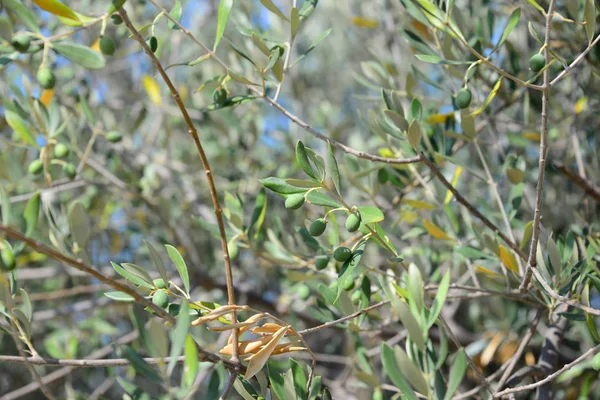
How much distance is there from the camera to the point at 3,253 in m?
0.68

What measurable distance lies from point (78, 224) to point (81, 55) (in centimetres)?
21

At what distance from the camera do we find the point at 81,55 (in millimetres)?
814

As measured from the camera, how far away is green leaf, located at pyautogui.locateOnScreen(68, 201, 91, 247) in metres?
0.81

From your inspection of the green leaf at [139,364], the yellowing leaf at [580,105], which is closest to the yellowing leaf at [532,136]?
the yellowing leaf at [580,105]

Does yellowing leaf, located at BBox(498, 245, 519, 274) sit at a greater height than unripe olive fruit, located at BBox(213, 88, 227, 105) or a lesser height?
lesser

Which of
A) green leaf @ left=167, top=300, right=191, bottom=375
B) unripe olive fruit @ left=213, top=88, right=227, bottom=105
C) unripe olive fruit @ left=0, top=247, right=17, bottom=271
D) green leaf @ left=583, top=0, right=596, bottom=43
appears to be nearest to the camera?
green leaf @ left=167, top=300, right=191, bottom=375

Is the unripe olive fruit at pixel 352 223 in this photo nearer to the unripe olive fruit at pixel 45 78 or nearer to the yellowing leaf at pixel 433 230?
the yellowing leaf at pixel 433 230

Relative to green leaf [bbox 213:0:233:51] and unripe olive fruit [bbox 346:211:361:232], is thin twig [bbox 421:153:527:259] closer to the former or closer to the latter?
unripe olive fruit [bbox 346:211:361:232]

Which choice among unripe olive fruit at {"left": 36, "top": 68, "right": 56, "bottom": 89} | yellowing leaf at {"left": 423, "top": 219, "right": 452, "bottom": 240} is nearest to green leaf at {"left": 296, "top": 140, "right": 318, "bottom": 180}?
yellowing leaf at {"left": 423, "top": 219, "right": 452, "bottom": 240}

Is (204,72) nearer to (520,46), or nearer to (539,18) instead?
(520,46)

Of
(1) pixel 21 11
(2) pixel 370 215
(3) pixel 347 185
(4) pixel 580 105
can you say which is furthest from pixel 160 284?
(3) pixel 347 185

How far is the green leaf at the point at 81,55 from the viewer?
0.81 metres

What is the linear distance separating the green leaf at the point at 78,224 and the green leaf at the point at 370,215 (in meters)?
0.34

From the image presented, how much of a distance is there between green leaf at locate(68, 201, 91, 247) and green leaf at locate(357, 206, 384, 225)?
344 mm
